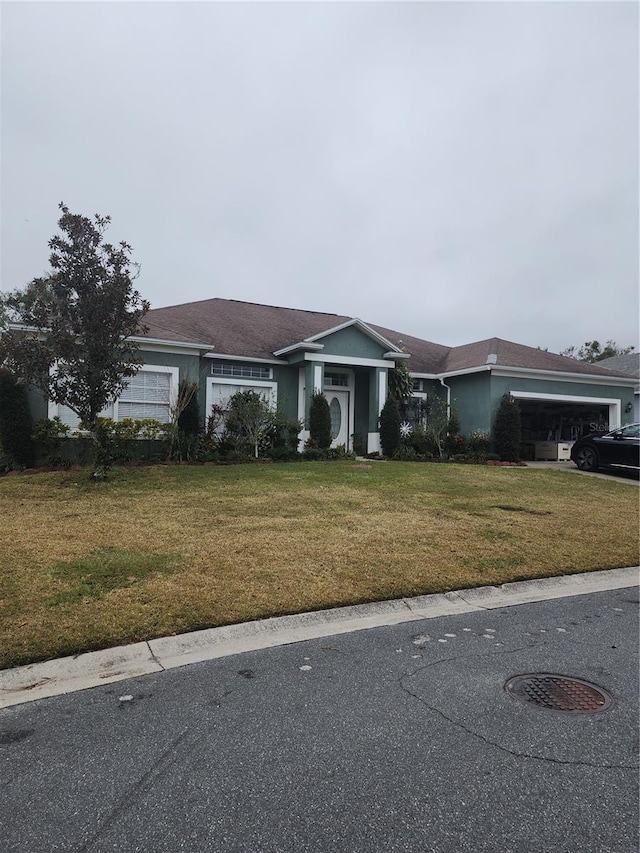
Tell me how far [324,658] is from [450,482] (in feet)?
28.5

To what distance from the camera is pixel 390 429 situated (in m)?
17.3

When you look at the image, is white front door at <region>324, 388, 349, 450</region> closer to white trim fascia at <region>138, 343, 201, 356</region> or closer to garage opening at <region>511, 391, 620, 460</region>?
white trim fascia at <region>138, 343, 201, 356</region>

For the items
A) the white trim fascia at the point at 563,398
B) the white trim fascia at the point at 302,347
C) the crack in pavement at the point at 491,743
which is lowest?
the crack in pavement at the point at 491,743

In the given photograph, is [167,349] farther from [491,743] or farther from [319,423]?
[491,743]

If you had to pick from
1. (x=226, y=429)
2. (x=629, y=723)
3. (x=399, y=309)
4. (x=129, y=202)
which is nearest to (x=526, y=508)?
(x=629, y=723)

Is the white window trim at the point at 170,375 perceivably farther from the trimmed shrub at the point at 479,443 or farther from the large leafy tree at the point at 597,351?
the large leafy tree at the point at 597,351

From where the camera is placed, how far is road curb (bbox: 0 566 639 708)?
10.8ft

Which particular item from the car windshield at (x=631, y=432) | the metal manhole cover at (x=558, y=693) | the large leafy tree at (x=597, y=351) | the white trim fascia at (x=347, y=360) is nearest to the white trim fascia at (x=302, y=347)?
the white trim fascia at (x=347, y=360)

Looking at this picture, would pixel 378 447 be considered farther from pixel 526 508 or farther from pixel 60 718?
pixel 60 718

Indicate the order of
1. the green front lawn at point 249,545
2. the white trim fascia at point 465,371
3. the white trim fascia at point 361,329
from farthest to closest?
the white trim fascia at point 465,371 < the white trim fascia at point 361,329 < the green front lawn at point 249,545

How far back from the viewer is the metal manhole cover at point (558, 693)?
3090 millimetres

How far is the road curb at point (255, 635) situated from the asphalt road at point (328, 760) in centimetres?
17

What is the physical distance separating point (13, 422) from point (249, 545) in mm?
8801

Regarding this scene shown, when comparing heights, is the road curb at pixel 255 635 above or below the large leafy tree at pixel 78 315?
below
